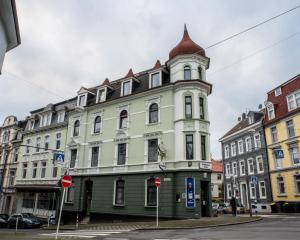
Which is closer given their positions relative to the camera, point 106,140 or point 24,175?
point 106,140

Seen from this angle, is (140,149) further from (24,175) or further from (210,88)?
(24,175)

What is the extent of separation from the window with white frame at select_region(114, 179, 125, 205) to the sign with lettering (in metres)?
6.43

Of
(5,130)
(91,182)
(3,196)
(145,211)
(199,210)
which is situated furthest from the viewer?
(5,130)

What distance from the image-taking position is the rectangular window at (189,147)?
21.5 metres

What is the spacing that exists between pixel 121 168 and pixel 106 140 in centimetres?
367

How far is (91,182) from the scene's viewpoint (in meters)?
26.7

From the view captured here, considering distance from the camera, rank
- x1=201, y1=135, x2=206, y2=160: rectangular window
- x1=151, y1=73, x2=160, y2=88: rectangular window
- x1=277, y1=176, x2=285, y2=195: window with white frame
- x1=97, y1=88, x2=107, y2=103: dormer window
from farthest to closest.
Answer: x1=277, y1=176, x2=285, y2=195: window with white frame, x1=97, y1=88, x2=107, y2=103: dormer window, x1=151, y1=73, x2=160, y2=88: rectangular window, x1=201, y1=135, x2=206, y2=160: rectangular window

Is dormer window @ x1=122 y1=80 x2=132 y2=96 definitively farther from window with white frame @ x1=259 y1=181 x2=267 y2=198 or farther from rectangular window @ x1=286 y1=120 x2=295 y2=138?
window with white frame @ x1=259 y1=181 x2=267 y2=198

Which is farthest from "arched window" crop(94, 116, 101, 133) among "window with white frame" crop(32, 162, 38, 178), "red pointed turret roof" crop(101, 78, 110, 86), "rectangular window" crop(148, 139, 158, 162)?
"window with white frame" crop(32, 162, 38, 178)

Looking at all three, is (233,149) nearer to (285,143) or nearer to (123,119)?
(285,143)

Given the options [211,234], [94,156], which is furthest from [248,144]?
[211,234]

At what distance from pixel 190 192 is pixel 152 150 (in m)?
5.07

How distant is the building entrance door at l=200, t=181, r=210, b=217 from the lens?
70.0 ft

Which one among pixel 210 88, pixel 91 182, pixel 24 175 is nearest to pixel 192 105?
pixel 210 88
